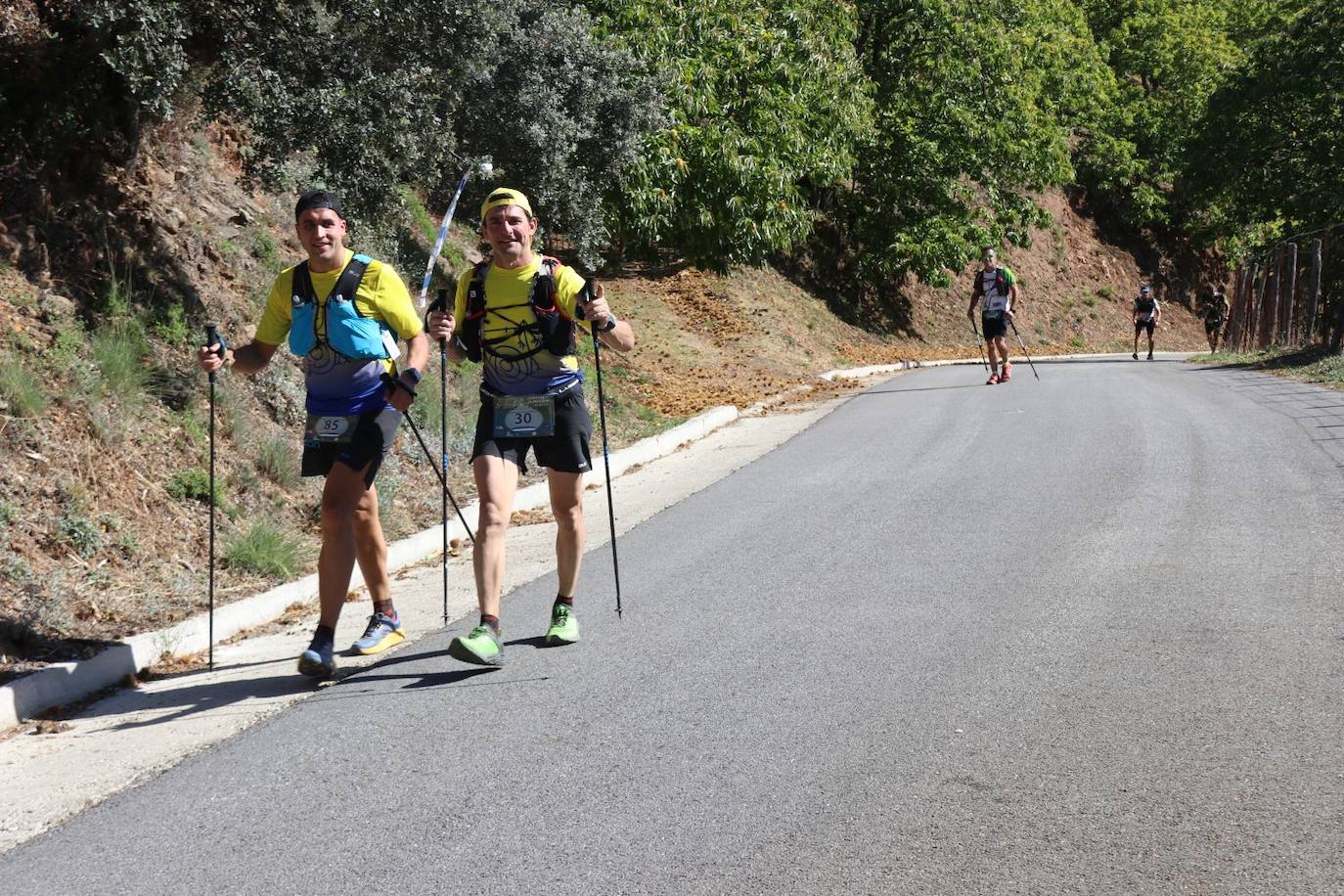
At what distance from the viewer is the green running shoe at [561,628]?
6.56 m

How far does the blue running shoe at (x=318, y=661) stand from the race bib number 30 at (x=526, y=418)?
4.03 ft

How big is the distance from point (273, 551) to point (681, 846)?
16.9 feet

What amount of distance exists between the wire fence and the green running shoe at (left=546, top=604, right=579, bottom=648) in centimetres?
1777

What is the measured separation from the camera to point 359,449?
243 inches

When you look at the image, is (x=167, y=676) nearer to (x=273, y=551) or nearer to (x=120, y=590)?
(x=120, y=590)

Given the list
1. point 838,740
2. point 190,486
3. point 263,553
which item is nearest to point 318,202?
→ point 263,553

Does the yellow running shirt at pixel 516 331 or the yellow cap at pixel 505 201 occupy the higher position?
the yellow cap at pixel 505 201

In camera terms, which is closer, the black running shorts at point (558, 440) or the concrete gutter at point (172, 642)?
the concrete gutter at point (172, 642)

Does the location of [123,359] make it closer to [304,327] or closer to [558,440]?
[304,327]

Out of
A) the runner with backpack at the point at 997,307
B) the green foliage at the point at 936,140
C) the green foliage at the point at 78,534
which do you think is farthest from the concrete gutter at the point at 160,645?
the green foliage at the point at 936,140

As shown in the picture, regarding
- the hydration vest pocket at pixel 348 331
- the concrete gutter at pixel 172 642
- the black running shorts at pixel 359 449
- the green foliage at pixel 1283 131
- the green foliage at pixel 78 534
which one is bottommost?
the concrete gutter at pixel 172 642

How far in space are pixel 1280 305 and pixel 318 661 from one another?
24.6 m

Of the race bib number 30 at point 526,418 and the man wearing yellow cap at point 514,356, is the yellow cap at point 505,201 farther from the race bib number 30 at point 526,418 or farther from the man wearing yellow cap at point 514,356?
the race bib number 30 at point 526,418

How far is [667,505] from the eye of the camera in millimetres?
10828
